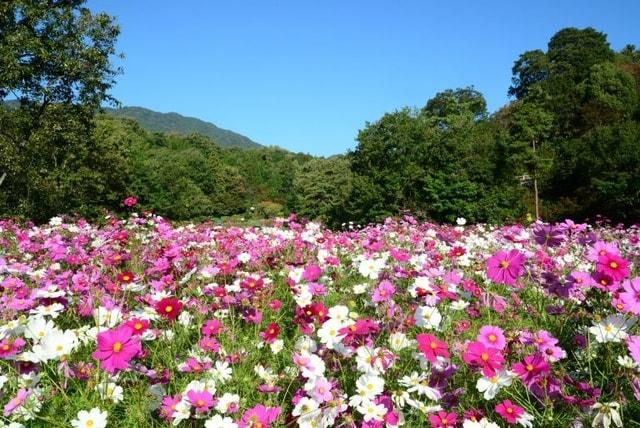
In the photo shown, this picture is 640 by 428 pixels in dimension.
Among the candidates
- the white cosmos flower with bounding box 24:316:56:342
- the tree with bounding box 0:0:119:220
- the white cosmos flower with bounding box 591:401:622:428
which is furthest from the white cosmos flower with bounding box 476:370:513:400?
the tree with bounding box 0:0:119:220

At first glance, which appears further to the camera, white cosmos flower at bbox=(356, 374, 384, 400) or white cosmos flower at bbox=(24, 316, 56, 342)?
white cosmos flower at bbox=(24, 316, 56, 342)

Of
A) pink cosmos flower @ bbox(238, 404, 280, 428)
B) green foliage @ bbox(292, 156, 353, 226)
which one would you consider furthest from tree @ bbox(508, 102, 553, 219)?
pink cosmos flower @ bbox(238, 404, 280, 428)

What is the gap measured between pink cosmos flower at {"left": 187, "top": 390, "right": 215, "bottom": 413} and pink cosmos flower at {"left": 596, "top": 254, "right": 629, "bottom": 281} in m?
1.60

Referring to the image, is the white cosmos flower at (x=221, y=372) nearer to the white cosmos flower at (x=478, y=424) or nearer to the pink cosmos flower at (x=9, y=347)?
the pink cosmos flower at (x=9, y=347)

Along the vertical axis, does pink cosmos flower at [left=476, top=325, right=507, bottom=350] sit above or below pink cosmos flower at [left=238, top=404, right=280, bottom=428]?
above

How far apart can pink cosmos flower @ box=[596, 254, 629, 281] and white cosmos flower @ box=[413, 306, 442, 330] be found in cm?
74

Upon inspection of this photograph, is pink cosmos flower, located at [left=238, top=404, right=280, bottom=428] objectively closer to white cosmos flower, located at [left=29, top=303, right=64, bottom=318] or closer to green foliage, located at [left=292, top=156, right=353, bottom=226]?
white cosmos flower, located at [left=29, top=303, right=64, bottom=318]

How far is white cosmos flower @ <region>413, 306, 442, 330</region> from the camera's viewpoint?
2.36m

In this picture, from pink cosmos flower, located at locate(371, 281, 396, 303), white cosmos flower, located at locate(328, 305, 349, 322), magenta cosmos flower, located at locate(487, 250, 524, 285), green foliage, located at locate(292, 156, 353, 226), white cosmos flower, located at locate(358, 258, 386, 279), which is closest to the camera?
magenta cosmos flower, located at locate(487, 250, 524, 285)

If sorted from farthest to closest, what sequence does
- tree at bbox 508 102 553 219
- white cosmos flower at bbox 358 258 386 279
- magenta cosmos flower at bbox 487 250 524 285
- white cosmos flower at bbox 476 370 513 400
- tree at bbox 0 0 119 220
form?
tree at bbox 508 102 553 219, tree at bbox 0 0 119 220, white cosmos flower at bbox 358 258 386 279, magenta cosmos flower at bbox 487 250 524 285, white cosmos flower at bbox 476 370 513 400

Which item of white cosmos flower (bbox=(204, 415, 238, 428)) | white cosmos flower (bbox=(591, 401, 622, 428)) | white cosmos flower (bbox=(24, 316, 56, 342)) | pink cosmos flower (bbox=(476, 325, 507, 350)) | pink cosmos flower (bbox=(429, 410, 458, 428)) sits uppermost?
pink cosmos flower (bbox=(476, 325, 507, 350))

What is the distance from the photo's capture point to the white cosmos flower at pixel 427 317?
2355 millimetres

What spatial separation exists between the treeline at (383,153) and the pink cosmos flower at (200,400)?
23.2 ft

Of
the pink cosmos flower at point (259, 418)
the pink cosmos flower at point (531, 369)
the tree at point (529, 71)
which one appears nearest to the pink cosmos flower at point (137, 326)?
the pink cosmos flower at point (259, 418)
